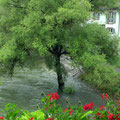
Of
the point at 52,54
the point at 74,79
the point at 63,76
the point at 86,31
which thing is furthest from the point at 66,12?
the point at 74,79

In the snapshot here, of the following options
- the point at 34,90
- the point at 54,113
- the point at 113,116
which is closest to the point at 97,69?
the point at 34,90

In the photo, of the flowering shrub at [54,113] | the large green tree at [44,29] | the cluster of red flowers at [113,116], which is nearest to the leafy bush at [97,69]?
the large green tree at [44,29]

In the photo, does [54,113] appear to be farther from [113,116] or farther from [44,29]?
[44,29]

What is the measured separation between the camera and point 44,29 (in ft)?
56.7

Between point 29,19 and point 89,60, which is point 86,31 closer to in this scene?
point 89,60

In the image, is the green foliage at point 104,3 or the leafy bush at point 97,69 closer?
the leafy bush at point 97,69

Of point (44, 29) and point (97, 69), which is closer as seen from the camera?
point (44, 29)

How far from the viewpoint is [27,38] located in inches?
705

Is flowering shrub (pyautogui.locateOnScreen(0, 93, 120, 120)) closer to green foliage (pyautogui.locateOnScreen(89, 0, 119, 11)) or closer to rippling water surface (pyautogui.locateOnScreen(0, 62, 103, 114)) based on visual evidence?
rippling water surface (pyautogui.locateOnScreen(0, 62, 103, 114))

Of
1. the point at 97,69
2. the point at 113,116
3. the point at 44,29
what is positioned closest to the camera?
the point at 113,116

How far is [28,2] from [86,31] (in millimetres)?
4675

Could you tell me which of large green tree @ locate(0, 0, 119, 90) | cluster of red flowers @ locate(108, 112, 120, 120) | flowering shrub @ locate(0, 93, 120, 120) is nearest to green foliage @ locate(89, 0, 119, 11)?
large green tree @ locate(0, 0, 119, 90)

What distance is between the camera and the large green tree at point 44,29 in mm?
16969

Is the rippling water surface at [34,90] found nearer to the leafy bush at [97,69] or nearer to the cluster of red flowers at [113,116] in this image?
the leafy bush at [97,69]
